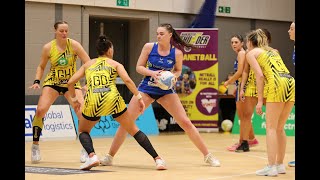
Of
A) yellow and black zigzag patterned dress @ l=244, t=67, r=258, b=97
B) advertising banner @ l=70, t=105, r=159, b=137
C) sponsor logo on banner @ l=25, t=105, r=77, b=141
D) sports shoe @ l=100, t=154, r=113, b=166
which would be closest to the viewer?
sports shoe @ l=100, t=154, r=113, b=166

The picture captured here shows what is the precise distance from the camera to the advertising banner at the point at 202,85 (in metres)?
18.2

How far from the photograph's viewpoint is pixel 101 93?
8336 mm

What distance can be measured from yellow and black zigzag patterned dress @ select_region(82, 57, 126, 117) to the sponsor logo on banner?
6.93m

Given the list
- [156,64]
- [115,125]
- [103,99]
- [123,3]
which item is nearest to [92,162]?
[103,99]

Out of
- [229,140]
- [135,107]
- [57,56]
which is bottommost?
[229,140]

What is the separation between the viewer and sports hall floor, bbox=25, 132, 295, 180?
791 cm

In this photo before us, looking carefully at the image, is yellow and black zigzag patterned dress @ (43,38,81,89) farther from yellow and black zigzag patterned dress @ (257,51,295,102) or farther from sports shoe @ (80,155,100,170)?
yellow and black zigzag patterned dress @ (257,51,295,102)

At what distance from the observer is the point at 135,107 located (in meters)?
8.95

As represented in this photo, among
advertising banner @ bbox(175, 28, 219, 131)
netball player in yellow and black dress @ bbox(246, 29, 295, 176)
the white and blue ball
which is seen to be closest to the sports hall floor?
netball player in yellow and black dress @ bbox(246, 29, 295, 176)

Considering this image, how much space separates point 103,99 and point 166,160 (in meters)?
2.32

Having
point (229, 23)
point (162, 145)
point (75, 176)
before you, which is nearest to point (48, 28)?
point (162, 145)

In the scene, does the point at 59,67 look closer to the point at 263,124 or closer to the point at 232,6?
the point at 263,124
